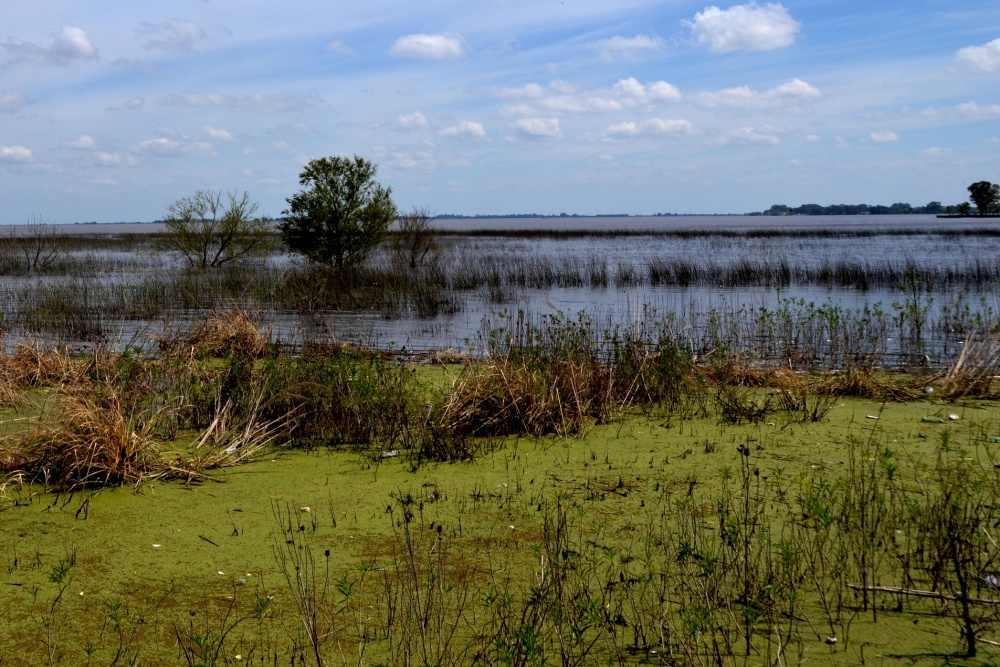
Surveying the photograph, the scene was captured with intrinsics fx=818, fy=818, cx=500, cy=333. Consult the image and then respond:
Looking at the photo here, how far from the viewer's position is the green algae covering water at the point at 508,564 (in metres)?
3.50

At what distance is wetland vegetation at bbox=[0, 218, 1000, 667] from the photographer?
3586mm

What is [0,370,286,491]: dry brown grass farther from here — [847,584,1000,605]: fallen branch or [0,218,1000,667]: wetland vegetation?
[847,584,1000,605]: fallen branch

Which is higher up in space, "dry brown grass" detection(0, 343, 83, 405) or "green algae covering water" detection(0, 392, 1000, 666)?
"dry brown grass" detection(0, 343, 83, 405)

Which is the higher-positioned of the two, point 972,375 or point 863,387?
point 972,375

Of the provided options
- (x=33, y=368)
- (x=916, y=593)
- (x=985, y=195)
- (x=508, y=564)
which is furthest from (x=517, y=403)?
(x=985, y=195)

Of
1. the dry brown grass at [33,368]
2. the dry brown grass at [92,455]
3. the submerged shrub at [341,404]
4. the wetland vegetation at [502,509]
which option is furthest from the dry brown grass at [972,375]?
the dry brown grass at [33,368]

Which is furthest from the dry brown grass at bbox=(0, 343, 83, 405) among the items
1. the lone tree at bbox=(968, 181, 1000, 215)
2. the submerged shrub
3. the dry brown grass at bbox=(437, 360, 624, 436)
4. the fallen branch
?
the lone tree at bbox=(968, 181, 1000, 215)

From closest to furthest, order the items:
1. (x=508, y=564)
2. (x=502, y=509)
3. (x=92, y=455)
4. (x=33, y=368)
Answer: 1. (x=508, y=564)
2. (x=502, y=509)
3. (x=92, y=455)
4. (x=33, y=368)

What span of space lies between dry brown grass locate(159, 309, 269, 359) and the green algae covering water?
4.51 m

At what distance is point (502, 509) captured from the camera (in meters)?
5.24

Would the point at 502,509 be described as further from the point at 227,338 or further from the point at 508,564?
the point at 227,338

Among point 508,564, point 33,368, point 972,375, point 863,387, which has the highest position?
point 33,368

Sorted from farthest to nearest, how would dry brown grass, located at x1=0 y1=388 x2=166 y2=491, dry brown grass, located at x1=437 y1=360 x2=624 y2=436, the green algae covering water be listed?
dry brown grass, located at x1=437 y1=360 x2=624 y2=436
dry brown grass, located at x1=0 y1=388 x2=166 y2=491
the green algae covering water

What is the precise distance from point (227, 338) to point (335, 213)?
13.0 metres
